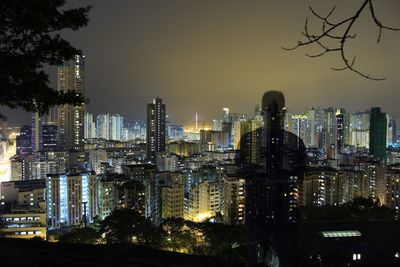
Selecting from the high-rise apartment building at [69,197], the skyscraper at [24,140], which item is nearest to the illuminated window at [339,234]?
the high-rise apartment building at [69,197]

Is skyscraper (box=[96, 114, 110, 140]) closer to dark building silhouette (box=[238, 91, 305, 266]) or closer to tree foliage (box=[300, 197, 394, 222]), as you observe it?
tree foliage (box=[300, 197, 394, 222])

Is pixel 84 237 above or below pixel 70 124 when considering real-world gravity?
below

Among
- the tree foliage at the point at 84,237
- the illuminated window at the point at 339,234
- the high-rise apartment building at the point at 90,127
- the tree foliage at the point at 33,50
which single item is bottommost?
the tree foliage at the point at 84,237

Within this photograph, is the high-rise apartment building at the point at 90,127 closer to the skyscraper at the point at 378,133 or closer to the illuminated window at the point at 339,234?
the skyscraper at the point at 378,133

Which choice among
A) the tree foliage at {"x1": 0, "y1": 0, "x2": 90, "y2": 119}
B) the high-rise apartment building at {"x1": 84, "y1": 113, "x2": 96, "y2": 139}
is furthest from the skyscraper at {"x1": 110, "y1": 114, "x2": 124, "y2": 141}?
the tree foliage at {"x1": 0, "y1": 0, "x2": 90, "y2": 119}

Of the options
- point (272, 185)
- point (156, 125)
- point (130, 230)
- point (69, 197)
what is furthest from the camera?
point (156, 125)

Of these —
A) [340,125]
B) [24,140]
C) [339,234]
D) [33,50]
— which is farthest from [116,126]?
[33,50]

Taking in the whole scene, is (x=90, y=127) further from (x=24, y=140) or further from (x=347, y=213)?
(x=347, y=213)
